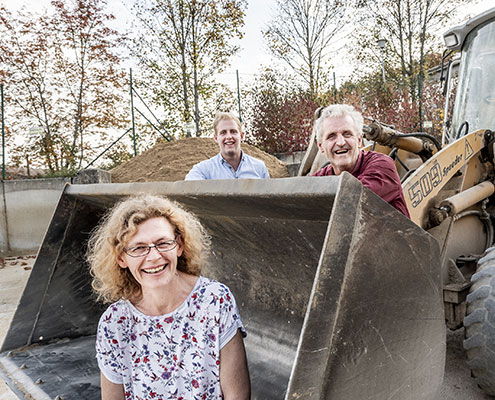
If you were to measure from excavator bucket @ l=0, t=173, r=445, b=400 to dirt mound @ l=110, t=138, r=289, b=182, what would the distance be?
5822mm

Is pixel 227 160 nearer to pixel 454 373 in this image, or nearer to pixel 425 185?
pixel 425 185

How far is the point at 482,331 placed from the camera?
8.98 feet

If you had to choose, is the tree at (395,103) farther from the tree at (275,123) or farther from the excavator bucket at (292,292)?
the excavator bucket at (292,292)

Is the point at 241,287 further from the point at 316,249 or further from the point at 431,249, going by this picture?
the point at 431,249

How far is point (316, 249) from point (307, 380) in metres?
1.30

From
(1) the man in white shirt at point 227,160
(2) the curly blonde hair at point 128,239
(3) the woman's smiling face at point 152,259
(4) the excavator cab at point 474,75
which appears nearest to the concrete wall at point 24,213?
(1) the man in white shirt at point 227,160

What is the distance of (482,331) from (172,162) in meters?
7.52

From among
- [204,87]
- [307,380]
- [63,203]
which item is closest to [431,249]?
[307,380]

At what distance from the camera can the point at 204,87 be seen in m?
12.4

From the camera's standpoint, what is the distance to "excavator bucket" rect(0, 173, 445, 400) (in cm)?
161

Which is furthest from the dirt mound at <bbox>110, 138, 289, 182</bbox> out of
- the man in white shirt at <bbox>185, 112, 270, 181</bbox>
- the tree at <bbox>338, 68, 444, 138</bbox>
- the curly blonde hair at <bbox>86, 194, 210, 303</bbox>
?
the curly blonde hair at <bbox>86, 194, 210, 303</bbox>

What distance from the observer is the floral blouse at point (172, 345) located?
1852mm

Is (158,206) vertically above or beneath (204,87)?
beneath

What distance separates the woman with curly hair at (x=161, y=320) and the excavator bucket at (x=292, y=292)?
35 centimetres
